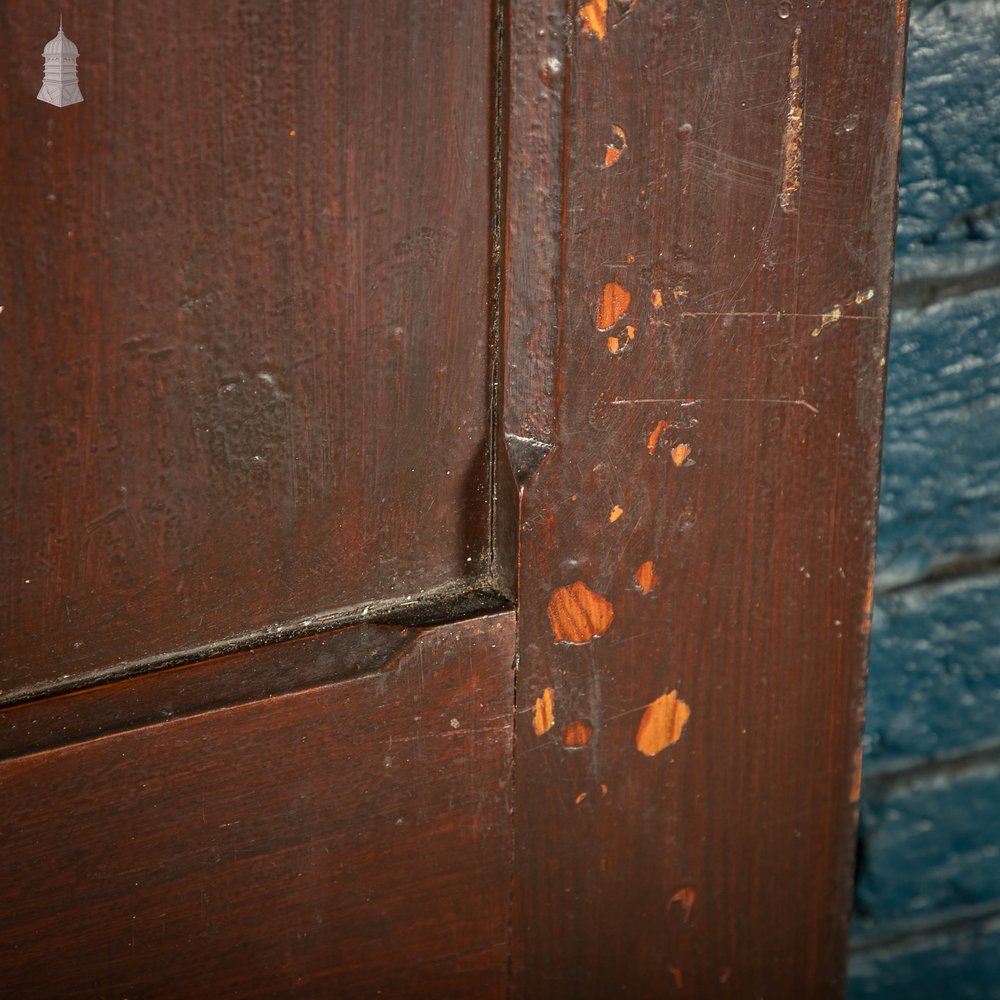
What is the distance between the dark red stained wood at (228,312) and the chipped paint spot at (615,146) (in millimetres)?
65

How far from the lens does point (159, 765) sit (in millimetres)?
597

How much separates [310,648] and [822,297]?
0.36 m

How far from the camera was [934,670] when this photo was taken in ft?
3.05

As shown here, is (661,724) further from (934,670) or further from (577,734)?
(934,670)

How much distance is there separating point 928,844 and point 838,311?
51cm

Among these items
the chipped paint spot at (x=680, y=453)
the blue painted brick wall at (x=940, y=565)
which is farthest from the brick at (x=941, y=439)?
the chipped paint spot at (x=680, y=453)

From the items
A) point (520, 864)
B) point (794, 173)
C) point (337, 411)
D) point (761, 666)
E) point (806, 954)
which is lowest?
point (806, 954)

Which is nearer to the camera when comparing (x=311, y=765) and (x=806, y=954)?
(x=311, y=765)

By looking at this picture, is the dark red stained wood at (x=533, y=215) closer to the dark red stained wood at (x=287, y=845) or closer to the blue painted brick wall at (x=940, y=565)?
the dark red stained wood at (x=287, y=845)

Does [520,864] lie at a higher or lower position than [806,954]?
higher

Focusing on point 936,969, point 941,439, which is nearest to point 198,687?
point 941,439

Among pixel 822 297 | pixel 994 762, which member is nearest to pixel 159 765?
pixel 822 297

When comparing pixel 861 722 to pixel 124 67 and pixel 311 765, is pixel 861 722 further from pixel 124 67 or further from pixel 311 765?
pixel 124 67

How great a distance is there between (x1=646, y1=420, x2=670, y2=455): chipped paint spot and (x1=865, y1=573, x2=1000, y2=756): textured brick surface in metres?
0.31
